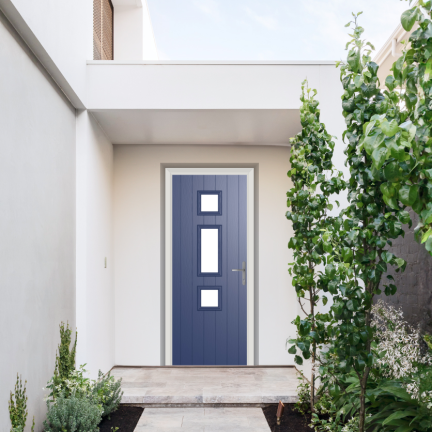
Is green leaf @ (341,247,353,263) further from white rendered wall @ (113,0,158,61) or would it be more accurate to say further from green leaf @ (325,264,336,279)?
white rendered wall @ (113,0,158,61)

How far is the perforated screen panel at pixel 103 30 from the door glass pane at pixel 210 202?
67.0 inches

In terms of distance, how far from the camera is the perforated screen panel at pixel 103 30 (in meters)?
3.87

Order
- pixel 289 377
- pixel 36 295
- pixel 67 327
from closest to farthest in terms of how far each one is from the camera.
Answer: pixel 36 295 → pixel 67 327 → pixel 289 377

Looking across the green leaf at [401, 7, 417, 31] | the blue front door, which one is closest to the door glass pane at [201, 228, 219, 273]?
the blue front door

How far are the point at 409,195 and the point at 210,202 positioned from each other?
320cm

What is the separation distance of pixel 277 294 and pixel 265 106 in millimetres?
1885

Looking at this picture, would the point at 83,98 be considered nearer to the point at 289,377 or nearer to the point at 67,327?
the point at 67,327

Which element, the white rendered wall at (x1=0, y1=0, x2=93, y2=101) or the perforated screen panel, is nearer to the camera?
the white rendered wall at (x1=0, y1=0, x2=93, y2=101)

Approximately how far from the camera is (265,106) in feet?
10.3

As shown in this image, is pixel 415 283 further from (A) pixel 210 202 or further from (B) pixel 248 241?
(A) pixel 210 202

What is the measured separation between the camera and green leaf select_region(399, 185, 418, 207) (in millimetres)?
1263

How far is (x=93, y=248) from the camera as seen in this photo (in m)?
3.24

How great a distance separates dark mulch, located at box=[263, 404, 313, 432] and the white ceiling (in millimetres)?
2226

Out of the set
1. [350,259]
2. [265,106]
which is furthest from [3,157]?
[265,106]
